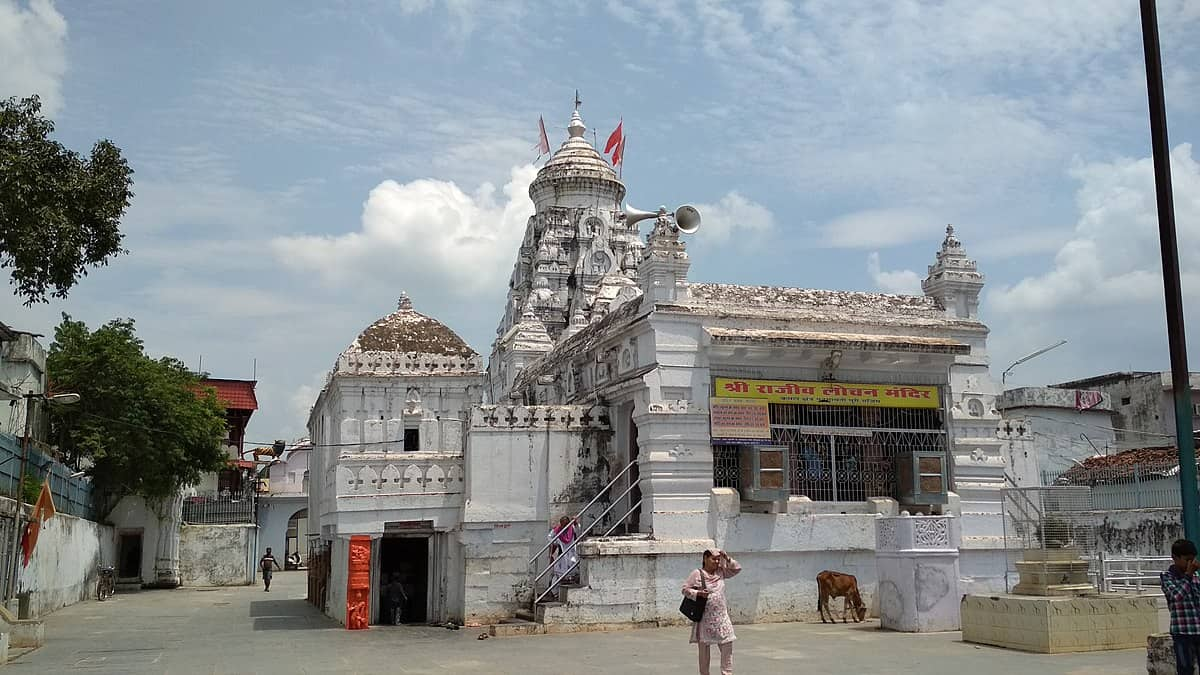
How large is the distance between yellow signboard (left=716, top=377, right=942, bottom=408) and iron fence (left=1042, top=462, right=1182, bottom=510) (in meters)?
8.86

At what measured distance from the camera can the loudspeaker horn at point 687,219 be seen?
68.7 ft

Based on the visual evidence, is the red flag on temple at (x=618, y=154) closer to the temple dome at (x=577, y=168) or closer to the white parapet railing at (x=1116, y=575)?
the temple dome at (x=577, y=168)

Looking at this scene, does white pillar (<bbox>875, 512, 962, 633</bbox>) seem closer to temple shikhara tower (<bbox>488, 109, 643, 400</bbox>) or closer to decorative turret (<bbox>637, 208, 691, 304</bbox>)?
decorative turret (<bbox>637, 208, 691, 304</bbox>)

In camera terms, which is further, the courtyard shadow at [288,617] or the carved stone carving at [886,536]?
the courtyard shadow at [288,617]

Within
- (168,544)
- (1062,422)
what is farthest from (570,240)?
(1062,422)

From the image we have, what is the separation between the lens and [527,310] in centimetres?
3344

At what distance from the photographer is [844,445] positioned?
69.1ft

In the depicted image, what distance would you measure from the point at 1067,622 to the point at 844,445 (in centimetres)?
696

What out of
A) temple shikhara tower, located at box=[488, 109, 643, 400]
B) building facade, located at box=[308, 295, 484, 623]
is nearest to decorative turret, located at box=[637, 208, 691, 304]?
building facade, located at box=[308, 295, 484, 623]

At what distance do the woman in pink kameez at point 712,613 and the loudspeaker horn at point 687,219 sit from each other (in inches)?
412

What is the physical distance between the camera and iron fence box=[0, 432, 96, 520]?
879 inches

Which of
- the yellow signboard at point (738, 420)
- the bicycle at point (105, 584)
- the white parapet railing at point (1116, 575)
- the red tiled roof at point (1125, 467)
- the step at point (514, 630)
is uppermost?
the yellow signboard at point (738, 420)

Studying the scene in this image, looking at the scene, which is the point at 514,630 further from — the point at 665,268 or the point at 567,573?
the point at 665,268

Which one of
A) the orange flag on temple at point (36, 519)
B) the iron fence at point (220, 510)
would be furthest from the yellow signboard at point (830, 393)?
the iron fence at point (220, 510)
